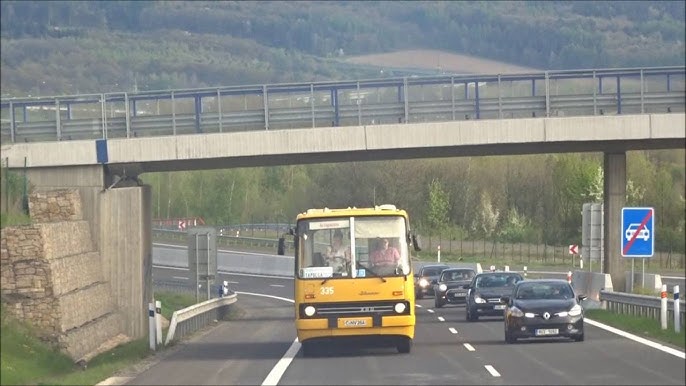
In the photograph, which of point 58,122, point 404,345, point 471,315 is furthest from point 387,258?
point 58,122

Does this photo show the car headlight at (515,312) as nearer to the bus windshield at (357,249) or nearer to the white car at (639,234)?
the bus windshield at (357,249)

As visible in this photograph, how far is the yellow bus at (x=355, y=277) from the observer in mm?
25266

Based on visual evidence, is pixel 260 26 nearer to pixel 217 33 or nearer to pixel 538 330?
pixel 217 33

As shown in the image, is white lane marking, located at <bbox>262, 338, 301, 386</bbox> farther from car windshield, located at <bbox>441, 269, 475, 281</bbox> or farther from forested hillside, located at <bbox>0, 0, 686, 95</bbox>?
car windshield, located at <bbox>441, 269, 475, 281</bbox>

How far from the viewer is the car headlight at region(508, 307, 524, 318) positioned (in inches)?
1090

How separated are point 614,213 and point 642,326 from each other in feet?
40.3

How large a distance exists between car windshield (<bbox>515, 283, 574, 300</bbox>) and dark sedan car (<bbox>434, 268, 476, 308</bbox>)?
18246mm

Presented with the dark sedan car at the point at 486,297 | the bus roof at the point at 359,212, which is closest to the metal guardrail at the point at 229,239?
the dark sedan car at the point at 486,297

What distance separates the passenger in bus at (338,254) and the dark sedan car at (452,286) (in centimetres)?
2235

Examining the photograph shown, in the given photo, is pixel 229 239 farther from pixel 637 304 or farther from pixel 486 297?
pixel 637 304

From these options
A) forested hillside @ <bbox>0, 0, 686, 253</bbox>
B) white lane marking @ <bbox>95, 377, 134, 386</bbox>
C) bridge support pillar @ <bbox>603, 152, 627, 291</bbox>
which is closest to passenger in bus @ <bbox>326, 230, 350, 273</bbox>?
white lane marking @ <bbox>95, 377, 134, 386</bbox>

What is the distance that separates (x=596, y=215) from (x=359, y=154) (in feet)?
29.4

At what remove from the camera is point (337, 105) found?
3975cm

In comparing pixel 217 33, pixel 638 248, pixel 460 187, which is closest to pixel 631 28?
pixel 460 187
